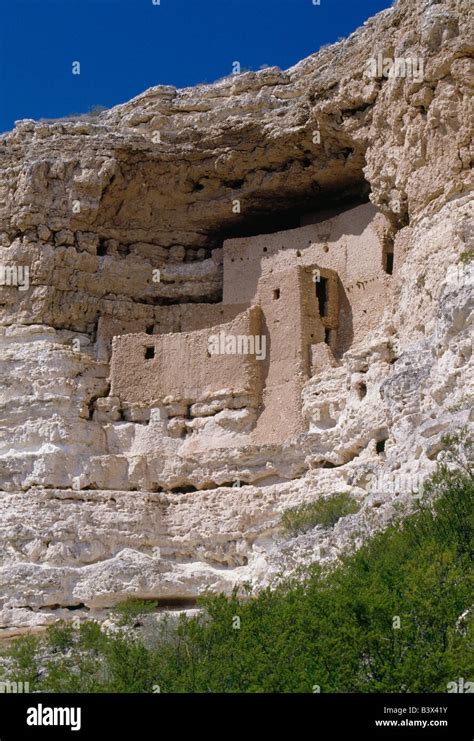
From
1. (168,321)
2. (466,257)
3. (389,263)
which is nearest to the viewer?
(466,257)

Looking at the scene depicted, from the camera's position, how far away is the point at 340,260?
25688 mm

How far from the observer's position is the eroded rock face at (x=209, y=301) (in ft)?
72.3

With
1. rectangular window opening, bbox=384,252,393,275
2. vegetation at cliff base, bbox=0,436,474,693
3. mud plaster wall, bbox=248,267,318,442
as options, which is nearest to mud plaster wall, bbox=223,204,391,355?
rectangular window opening, bbox=384,252,393,275

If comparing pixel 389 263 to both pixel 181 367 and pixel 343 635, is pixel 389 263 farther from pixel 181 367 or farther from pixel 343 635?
pixel 343 635

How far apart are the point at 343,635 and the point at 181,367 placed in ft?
39.3

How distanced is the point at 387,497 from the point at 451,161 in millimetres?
6004

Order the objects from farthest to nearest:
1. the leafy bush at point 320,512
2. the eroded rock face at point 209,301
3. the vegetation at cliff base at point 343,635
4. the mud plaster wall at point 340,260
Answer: the mud plaster wall at point 340,260
the eroded rock face at point 209,301
the leafy bush at point 320,512
the vegetation at cliff base at point 343,635

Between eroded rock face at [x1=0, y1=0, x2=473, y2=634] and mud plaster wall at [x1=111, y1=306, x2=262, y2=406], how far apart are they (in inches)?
15.7

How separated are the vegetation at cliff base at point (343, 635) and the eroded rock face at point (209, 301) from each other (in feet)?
5.04

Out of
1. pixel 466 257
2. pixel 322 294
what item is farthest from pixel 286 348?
pixel 466 257

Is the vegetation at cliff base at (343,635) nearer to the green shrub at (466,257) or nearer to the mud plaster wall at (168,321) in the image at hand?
the green shrub at (466,257)

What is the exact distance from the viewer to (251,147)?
2702cm
